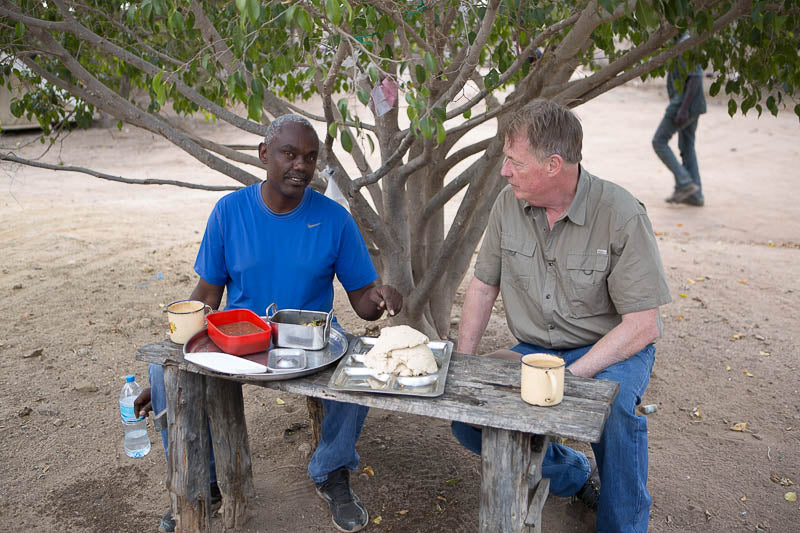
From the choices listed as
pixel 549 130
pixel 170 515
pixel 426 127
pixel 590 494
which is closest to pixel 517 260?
pixel 549 130

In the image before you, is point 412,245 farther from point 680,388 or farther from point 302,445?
point 680,388

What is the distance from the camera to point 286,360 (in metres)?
2.13

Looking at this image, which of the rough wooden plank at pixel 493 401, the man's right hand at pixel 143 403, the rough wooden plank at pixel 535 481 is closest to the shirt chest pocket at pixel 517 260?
the rough wooden plank at pixel 493 401

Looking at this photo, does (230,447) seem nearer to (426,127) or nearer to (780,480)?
(426,127)

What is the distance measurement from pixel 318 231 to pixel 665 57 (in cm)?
181

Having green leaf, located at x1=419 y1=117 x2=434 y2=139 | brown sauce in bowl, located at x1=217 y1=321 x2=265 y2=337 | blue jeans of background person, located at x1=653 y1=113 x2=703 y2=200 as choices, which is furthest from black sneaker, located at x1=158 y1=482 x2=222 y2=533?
blue jeans of background person, located at x1=653 y1=113 x2=703 y2=200

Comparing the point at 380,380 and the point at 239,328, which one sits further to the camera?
the point at 239,328

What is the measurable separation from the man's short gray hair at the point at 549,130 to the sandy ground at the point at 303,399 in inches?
55.8

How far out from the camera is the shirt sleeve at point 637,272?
2451mm

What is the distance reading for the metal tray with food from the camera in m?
2.01

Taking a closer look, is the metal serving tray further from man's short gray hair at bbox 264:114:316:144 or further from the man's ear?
man's short gray hair at bbox 264:114:316:144

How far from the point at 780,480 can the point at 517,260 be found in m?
1.55

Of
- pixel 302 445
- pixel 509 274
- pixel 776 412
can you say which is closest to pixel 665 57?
pixel 509 274

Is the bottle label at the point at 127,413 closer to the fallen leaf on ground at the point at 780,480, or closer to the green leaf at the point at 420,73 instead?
the green leaf at the point at 420,73
